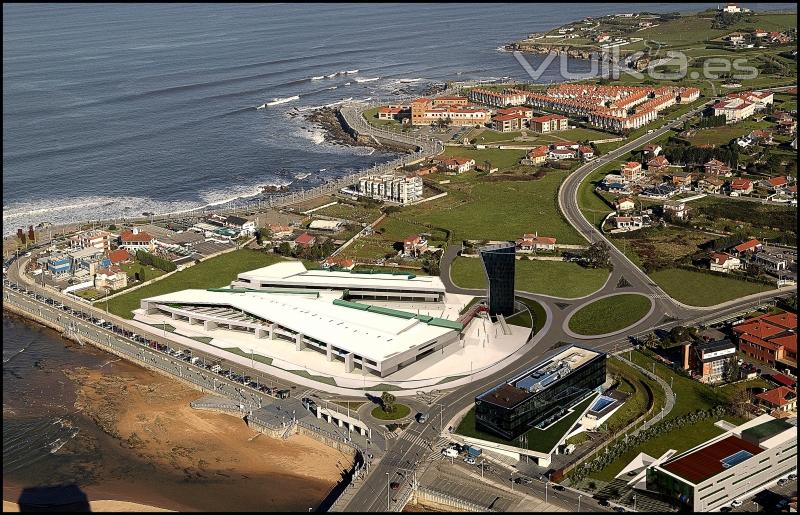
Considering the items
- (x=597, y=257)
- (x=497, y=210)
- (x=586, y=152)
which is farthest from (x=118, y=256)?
(x=586, y=152)

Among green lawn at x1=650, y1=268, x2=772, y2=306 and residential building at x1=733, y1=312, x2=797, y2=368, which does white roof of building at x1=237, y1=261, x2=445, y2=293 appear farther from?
residential building at x1=733, y1=312, x2=797, y2=368

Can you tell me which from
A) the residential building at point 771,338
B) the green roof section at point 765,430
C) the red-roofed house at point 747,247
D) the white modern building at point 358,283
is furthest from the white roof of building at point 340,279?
the green roof section at point 765,430

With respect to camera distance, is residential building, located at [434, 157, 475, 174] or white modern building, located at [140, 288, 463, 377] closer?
white modern building, located at [140, 288, 463, 377]

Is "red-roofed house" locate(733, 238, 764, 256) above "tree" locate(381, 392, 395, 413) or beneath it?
beneath

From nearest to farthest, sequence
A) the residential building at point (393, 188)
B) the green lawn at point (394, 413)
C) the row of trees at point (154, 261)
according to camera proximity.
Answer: the green lawn at point (394, 413)
the row of trees at point (154, 261)
the residential building at point (393, 188)

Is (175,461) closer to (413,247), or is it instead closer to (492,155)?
(413,247)

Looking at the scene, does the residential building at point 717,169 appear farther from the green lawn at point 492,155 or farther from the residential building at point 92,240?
the residential building at point 92,240

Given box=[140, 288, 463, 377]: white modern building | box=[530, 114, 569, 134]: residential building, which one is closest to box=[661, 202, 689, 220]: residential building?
box=[140, 288, 463, 377]: white modern building
